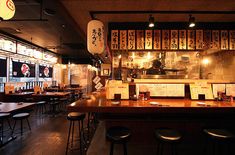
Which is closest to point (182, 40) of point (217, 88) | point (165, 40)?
point (165, 40)

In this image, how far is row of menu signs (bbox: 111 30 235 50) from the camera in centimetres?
435

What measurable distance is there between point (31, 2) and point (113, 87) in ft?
10.8

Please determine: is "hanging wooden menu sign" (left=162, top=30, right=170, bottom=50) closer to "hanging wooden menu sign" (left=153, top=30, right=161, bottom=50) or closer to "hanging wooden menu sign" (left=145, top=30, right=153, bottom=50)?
"hanging wooden menu sign" (left=153, top=30, right=161, bottom=50)

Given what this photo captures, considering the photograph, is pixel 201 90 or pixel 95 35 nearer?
pixel 201 90

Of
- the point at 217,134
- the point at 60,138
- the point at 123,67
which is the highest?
the point at 123,67

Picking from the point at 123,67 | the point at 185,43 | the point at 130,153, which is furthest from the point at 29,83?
the point at 185,43

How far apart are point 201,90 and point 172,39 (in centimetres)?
178

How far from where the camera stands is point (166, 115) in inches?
122

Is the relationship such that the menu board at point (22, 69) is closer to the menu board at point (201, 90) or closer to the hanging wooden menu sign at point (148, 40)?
the hanging wooden menu sign at point (148, 40)

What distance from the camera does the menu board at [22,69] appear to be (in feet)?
26.1

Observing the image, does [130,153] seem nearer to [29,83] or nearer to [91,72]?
[29,83]

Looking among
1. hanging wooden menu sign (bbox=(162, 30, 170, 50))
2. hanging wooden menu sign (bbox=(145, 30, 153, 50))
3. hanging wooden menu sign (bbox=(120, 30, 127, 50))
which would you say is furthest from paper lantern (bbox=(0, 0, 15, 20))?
hanging wooden menu sign (bbox=(162, 30, 170, 50))

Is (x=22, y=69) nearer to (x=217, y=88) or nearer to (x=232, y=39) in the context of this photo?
(x=217, y=88)

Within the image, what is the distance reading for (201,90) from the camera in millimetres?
3367
